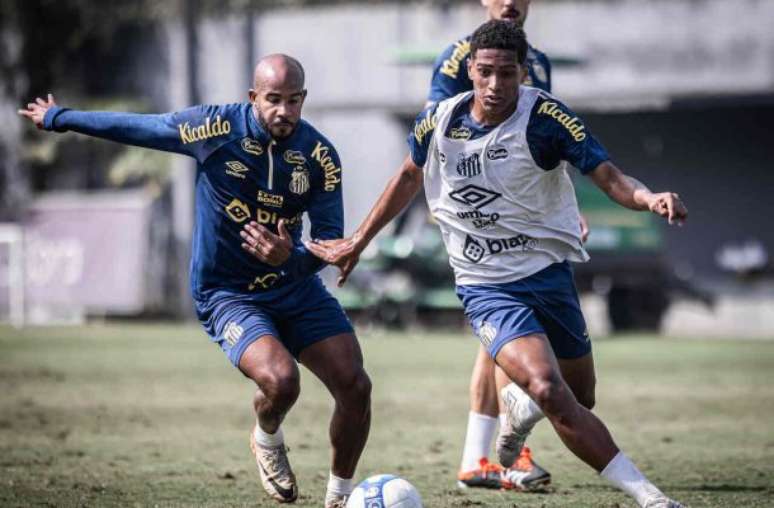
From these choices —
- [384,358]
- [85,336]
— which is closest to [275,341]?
[384,358]

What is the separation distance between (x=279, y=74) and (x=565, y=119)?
1.49 meters

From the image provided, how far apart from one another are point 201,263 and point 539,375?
211 centimetres

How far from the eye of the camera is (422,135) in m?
7.65

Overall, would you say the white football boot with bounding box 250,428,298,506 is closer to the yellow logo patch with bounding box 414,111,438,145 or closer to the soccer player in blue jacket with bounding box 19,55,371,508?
the soccer player in blue jacket with bounding box 19,55,371,508

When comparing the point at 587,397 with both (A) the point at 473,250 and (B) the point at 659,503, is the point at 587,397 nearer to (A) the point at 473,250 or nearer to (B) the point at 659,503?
(A) the point at 473,250

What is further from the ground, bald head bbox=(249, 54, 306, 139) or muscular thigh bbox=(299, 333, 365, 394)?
bald head bbox=(249, 54, 306, 139)

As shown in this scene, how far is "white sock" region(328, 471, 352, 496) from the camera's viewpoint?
7766 millimetres

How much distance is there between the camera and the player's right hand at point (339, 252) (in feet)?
25.2

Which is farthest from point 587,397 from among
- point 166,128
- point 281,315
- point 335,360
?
point 166,128

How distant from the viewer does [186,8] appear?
95.6ft

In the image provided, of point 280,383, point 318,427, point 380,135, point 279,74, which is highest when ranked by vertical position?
point 279,74

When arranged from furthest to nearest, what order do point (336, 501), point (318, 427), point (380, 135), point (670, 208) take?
point (380, 135)
point (318, 427)
point (336, 501)
point (670, 208)

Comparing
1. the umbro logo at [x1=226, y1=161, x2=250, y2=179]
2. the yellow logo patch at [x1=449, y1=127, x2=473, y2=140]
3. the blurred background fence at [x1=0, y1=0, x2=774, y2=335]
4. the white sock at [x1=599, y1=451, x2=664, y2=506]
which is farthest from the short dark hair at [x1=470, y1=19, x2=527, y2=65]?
the blurred background fence at [x1=0, y1=0, x2=774, y2=335]

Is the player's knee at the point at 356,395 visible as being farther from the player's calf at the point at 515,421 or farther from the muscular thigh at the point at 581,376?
the muscular thigh at the point at 581,376
